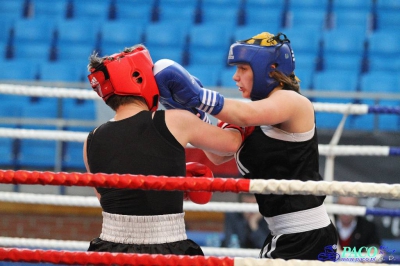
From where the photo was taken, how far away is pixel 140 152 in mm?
2049

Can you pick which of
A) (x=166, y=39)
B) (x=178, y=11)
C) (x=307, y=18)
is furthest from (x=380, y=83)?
(x=178, y=11)

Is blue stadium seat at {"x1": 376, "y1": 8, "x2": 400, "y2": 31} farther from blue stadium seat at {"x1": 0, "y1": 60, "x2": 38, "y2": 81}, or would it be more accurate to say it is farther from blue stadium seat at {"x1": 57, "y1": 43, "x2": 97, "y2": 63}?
blue stadium seat at {"x1": 0, "y1": 60, "x2": 38, "y2": 81}

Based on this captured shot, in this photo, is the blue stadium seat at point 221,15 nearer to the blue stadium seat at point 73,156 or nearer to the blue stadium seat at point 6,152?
the blue stadium seat at point 73,156

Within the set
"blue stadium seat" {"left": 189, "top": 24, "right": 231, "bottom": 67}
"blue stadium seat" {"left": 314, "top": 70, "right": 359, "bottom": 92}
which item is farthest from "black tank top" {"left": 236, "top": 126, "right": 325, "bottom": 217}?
"blue stadium seat" {"left": 189, "top": 24, "right": 231, "bottom": 67}

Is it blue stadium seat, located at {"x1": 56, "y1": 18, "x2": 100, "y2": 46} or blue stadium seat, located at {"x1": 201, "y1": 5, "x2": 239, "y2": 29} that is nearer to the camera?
blue stadium seat, located at {"x1": 56, "y1": 18, "x2": 100, "y2": 46}

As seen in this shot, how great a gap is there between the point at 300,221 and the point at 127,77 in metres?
0.75

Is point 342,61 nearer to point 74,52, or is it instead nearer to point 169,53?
point 169,53

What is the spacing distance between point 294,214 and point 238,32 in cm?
492

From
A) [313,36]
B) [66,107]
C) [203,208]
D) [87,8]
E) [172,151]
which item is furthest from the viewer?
[87,8]

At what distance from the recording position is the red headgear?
2111 millimetres

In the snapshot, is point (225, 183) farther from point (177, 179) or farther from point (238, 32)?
point (238, 32)

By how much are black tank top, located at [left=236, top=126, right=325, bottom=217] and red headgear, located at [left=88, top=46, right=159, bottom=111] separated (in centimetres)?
38

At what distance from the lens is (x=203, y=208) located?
336cm

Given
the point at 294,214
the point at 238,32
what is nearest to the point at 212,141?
the point at 294,214
